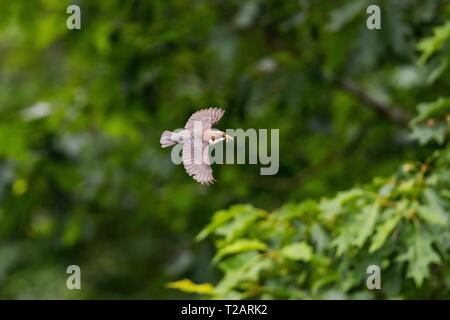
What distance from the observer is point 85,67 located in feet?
17.1

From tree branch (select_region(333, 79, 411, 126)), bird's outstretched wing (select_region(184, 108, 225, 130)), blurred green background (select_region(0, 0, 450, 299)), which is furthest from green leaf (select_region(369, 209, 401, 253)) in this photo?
tree branch (select_region(333, 79, 411, 126))

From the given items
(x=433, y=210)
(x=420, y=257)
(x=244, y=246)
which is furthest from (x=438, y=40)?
(x=244, y=246)

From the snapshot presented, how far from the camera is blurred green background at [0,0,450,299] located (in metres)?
4.28

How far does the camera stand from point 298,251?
2830 millimetres

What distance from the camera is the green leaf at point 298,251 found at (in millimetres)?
2803

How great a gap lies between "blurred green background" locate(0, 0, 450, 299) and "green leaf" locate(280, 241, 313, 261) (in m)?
1.25

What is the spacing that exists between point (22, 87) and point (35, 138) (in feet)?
8.79

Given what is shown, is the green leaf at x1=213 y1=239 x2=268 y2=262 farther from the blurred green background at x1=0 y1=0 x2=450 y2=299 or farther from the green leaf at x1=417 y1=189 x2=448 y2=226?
the blurred green background at x1=0 y1=0 x2=450 y2=299

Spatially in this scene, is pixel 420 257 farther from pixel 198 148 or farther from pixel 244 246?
pixel 198 148

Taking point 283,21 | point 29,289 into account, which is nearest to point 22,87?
point 29,289

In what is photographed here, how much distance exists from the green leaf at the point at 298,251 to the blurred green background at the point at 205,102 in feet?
4.11

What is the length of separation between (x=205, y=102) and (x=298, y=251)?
1.62 m

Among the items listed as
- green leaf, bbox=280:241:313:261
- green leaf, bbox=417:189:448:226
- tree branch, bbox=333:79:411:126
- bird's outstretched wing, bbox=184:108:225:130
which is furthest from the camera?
tree branch, bbox=333:79:411:126
